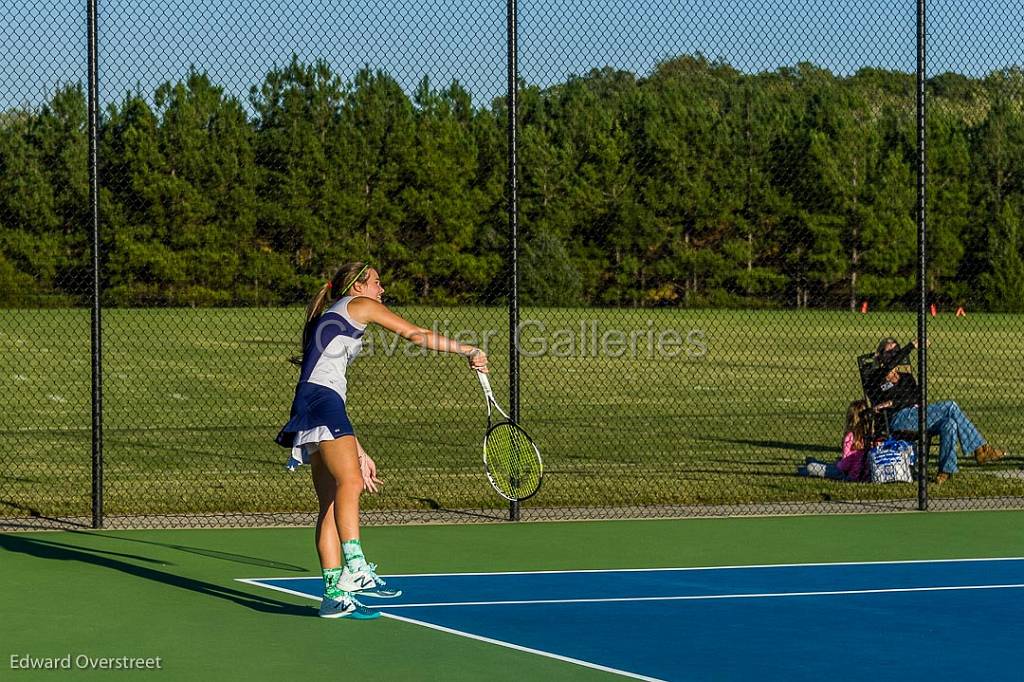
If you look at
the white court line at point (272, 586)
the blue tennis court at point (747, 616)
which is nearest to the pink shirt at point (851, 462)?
the blue tennis court at point (747, 616)

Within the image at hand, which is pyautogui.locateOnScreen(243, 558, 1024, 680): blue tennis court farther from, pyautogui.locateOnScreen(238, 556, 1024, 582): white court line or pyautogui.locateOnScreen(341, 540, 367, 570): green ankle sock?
pyautogui.locateOnScreen(341, 540, 367, 570): green ankle sock

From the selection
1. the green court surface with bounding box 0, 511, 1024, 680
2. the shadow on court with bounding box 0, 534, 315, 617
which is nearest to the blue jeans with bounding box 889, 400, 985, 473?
the green court surface with bounding box 0, 511, 1024, 680

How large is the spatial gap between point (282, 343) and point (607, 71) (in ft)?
74.1

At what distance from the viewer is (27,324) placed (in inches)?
1367

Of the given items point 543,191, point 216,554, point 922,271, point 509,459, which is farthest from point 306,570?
point 543,191

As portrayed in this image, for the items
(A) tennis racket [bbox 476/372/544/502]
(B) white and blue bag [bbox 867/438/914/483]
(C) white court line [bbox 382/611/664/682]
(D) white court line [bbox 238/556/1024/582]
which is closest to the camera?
(C) white court line [bbox 382/611/664/682]

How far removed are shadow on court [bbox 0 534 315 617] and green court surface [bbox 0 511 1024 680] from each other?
1 centimetres

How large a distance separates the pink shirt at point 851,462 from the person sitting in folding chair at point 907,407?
36 cm

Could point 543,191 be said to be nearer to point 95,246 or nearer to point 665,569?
point 95,246

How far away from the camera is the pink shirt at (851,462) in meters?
13.2

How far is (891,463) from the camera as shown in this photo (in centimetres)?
1291

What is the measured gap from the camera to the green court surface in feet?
23.6

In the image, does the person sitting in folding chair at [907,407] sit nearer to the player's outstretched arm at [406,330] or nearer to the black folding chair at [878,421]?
the black folding chair at [878,421]

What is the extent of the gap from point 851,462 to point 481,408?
11.6 m
